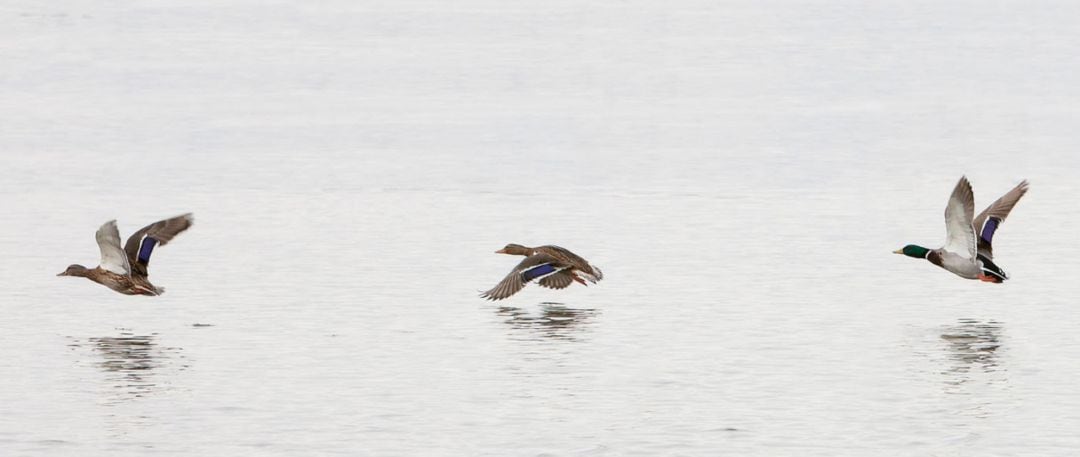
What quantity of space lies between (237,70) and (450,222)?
25229 mm

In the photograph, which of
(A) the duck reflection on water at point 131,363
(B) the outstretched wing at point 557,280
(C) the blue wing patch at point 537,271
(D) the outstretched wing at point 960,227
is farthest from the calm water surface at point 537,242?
(D) the outstretched wing at point 960,227

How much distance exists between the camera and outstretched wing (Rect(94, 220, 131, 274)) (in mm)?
18094

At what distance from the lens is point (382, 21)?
218ft

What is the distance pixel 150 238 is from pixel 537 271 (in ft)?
11.6

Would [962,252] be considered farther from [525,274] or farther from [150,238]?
[150,238]

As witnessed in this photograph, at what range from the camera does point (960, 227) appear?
1884cm

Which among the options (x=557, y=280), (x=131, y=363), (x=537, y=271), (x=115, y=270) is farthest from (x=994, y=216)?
(x=131, y=363)

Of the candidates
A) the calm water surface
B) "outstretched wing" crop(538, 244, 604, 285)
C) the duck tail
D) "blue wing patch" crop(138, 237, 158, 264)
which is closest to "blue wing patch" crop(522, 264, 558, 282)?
"outstretched wing" crop(538, 244, 604, 285)

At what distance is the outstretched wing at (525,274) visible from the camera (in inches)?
746

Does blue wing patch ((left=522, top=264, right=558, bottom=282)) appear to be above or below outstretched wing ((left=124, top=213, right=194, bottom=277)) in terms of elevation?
below

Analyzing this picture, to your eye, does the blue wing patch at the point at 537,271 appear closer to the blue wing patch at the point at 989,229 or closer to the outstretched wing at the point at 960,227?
the outstretched wing at the point at 960,227

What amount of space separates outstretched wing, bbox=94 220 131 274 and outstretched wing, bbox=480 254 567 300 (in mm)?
3246

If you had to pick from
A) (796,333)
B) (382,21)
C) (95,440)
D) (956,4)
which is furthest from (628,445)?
(956,4)

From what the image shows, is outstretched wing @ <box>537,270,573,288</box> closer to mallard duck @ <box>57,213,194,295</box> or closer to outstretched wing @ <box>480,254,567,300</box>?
outstretched wing @ <box>480,254,567,300</box>
